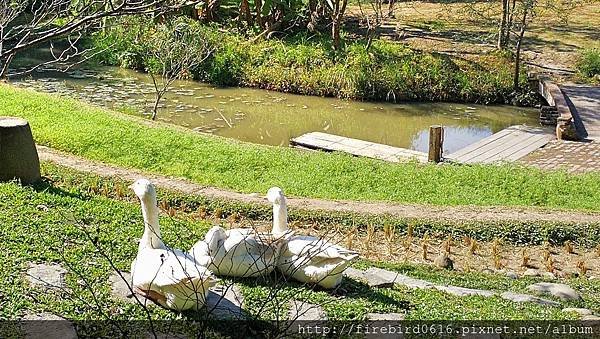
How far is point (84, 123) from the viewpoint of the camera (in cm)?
1436

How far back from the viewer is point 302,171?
494 inches

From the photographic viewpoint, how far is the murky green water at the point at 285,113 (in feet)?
60.6

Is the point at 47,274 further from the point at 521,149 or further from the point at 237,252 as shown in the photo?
the point at 521,149

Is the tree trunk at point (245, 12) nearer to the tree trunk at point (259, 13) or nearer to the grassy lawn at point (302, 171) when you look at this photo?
the tree trunk at point (259, 13)

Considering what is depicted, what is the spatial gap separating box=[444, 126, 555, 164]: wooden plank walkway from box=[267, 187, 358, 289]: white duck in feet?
27.8

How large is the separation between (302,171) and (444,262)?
3765 mm

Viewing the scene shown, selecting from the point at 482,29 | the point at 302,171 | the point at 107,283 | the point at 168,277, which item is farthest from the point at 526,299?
the point at 482,29

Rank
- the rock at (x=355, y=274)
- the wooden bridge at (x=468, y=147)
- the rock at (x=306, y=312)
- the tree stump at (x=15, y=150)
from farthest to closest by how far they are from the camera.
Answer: the wooden bridge at (x=468, y=147), the tree stump at (x=15, y=150), the rock at (x=355, y=274), the rock at (x=306, y=312)

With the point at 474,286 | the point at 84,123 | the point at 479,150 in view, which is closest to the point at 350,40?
the point at 479,150

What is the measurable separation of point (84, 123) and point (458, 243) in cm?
695

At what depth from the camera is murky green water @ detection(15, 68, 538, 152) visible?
1847 cm

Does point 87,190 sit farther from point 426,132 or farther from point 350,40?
point 350,40

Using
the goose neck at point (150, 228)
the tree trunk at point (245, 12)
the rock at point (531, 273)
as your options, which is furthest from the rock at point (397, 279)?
the tree trunk at point (245, 12)

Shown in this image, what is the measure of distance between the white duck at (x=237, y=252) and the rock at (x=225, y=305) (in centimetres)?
18
